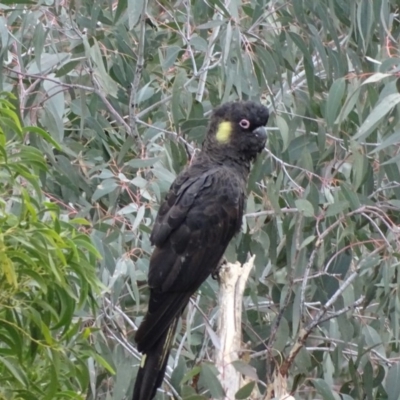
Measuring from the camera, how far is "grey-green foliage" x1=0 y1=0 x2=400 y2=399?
8.60ft

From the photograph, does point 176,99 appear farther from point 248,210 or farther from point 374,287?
point 374,287

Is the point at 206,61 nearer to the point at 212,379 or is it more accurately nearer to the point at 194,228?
the point at 194,228

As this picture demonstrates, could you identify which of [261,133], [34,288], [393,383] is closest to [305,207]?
[261,133]

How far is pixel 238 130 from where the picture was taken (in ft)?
9.39

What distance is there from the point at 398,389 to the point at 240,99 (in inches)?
37.9

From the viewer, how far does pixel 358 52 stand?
2.88 meters

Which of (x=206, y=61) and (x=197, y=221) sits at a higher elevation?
(x=206, y=61)

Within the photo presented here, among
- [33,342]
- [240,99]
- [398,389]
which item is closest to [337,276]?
[398,389]

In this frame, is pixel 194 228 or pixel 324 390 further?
pixel 194 228

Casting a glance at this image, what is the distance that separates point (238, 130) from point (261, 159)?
5.2 inches

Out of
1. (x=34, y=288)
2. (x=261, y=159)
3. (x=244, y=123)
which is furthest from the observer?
(x=261, y=159)

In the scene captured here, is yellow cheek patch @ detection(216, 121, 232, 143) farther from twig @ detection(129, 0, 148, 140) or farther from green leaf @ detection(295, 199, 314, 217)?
green leaf @ detection(295, 199, 314, 217)

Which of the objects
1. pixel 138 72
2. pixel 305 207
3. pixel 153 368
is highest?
pixel 138 72

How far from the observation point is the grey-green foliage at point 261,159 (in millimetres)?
2621
